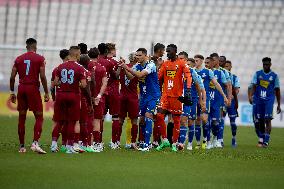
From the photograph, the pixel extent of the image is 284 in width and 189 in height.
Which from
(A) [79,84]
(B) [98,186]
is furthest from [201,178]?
(A) [79,84]

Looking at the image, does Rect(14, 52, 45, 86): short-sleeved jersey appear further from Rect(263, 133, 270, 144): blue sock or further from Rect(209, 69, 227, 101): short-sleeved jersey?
Rect(263, 133, 270, 144): blue sock

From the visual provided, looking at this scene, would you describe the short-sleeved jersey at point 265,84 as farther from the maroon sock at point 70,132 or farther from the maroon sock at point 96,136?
the maroon sock at point 70,132

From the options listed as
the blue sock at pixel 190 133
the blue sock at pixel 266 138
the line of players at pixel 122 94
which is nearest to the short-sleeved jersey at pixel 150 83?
the line of players at pixel 122 94

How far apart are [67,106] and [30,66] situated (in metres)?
0.99

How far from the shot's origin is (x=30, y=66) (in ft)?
49.8

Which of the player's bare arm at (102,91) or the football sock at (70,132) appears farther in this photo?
the player's bare arm at (102,91)

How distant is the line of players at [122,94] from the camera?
15.2 m

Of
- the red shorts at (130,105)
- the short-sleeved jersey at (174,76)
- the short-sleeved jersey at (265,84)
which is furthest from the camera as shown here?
the short-sleeved jersey at (265,84)

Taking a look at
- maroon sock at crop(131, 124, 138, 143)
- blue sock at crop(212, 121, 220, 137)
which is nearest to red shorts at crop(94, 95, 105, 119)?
maroon sock at crop(131, 124, 138, 143)

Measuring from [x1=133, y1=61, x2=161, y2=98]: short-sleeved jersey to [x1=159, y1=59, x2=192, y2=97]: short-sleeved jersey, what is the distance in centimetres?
19

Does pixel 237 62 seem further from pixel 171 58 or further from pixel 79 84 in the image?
pixel 79 84

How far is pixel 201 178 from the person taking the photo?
11.5 metres

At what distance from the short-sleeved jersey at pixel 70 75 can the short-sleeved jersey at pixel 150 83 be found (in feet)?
7.09

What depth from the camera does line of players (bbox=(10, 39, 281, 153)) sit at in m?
15.2
